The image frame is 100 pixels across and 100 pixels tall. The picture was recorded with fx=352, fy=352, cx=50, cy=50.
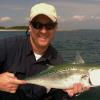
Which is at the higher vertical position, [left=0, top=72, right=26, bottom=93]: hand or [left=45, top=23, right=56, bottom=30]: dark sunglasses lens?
[left=45, top=23, right=56, bottom=30]: dark sunglasses lens

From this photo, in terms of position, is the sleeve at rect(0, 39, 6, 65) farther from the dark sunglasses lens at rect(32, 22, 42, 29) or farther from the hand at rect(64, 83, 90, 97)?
the hand at rect(64, 83, 90, 97)

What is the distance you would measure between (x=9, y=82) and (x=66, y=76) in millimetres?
1146

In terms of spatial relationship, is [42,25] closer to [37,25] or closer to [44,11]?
[37,25]

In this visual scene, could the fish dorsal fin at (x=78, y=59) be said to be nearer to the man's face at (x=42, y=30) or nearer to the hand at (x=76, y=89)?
the hand at (x=76, y=89)

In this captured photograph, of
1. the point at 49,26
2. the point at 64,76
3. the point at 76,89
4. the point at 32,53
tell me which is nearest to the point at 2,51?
the point at 32,53

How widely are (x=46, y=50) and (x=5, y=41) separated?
919mm

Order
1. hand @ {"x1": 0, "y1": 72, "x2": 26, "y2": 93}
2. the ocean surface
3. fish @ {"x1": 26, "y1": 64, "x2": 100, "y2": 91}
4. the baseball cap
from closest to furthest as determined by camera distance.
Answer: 1. hand @ {"x1": 0, "y1": 72, "x2": 26, "y2": 93}
2. fish @ {"x1": 26, "y1": 64, "x2": 100, "y2": 91}
3. the baseball cap
4. the ocean surface

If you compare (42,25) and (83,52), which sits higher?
(42,25)

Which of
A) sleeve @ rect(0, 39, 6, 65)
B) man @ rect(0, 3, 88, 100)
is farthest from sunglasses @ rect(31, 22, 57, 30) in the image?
sleeve @ rect(0, 39, 6, 65)

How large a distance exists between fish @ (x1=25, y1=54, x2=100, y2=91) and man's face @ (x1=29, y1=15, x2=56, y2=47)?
56 centimetres

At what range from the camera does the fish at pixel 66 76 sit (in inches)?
274

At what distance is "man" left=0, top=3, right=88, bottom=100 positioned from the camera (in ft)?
23.4

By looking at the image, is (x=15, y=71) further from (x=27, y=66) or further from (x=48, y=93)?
(x=48, y=93)

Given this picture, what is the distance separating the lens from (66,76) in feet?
23.0
